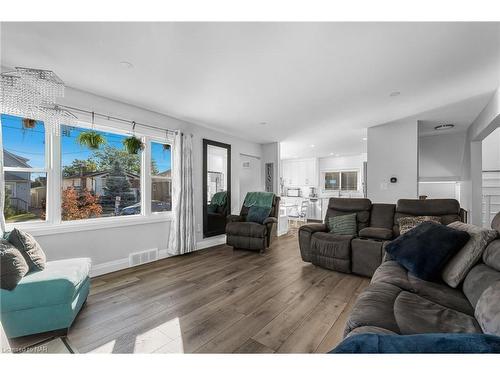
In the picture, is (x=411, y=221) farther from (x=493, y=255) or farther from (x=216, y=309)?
(x=216, y=309)

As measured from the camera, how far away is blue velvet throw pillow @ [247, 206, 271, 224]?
171 inches

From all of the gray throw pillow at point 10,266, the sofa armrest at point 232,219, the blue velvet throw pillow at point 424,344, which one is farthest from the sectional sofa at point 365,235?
the gray throw pillow at point 10,266

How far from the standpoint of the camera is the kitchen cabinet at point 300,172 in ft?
28.1

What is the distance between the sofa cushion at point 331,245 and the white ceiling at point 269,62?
190 centimetres

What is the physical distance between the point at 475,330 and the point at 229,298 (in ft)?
6.17

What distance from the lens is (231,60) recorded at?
209cm

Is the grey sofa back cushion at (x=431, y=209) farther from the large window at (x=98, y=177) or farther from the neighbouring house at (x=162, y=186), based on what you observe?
the large window at (x=98, y=177)

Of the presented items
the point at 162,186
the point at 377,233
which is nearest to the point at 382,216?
the point at 377,233

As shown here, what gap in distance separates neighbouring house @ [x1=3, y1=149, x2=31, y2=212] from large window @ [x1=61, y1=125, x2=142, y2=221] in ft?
1.06

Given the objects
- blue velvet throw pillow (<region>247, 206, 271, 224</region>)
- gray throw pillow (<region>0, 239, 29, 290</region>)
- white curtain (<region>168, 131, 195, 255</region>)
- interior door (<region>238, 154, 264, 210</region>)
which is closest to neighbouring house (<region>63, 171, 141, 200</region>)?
white curtain (<region>168, 131, 195, 255</region>)

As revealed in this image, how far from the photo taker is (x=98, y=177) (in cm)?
324

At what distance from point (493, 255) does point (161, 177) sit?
406cm

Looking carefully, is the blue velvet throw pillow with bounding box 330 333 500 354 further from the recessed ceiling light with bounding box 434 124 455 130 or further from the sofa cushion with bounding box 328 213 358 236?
the recessed ceiling light with bounding box 434 124 455 130
